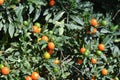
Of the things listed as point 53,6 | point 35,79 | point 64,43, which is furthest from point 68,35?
point 35,79

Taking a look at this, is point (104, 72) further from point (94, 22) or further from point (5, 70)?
point (5, 70)

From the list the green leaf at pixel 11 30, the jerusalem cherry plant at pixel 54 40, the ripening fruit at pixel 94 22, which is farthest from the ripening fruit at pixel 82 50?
the green leaf at pixel 11 30

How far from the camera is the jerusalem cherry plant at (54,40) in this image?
3490 mm

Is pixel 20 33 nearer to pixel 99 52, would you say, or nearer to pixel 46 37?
pixel 46 37

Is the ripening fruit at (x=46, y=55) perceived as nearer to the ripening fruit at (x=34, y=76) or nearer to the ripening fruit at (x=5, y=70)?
the ripening fruit at (x=34, y=76)

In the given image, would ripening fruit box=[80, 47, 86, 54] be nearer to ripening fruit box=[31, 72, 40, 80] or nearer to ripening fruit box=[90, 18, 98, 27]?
ripening fruit box=[90, 18, 98, 27]

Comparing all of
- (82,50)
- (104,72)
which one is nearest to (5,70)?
(82,50)

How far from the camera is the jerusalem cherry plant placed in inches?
137

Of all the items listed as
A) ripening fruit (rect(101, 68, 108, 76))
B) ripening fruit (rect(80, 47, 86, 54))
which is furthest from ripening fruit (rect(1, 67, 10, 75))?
ripening fruit (rect(101, 68, 108, 76))

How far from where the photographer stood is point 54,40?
11.5ft

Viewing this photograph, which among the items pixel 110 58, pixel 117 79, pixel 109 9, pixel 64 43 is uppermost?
pixel 109 9

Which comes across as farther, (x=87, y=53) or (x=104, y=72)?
(x=104, y=72)

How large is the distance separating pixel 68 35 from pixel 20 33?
1.70ft

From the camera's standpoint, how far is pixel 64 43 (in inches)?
148
